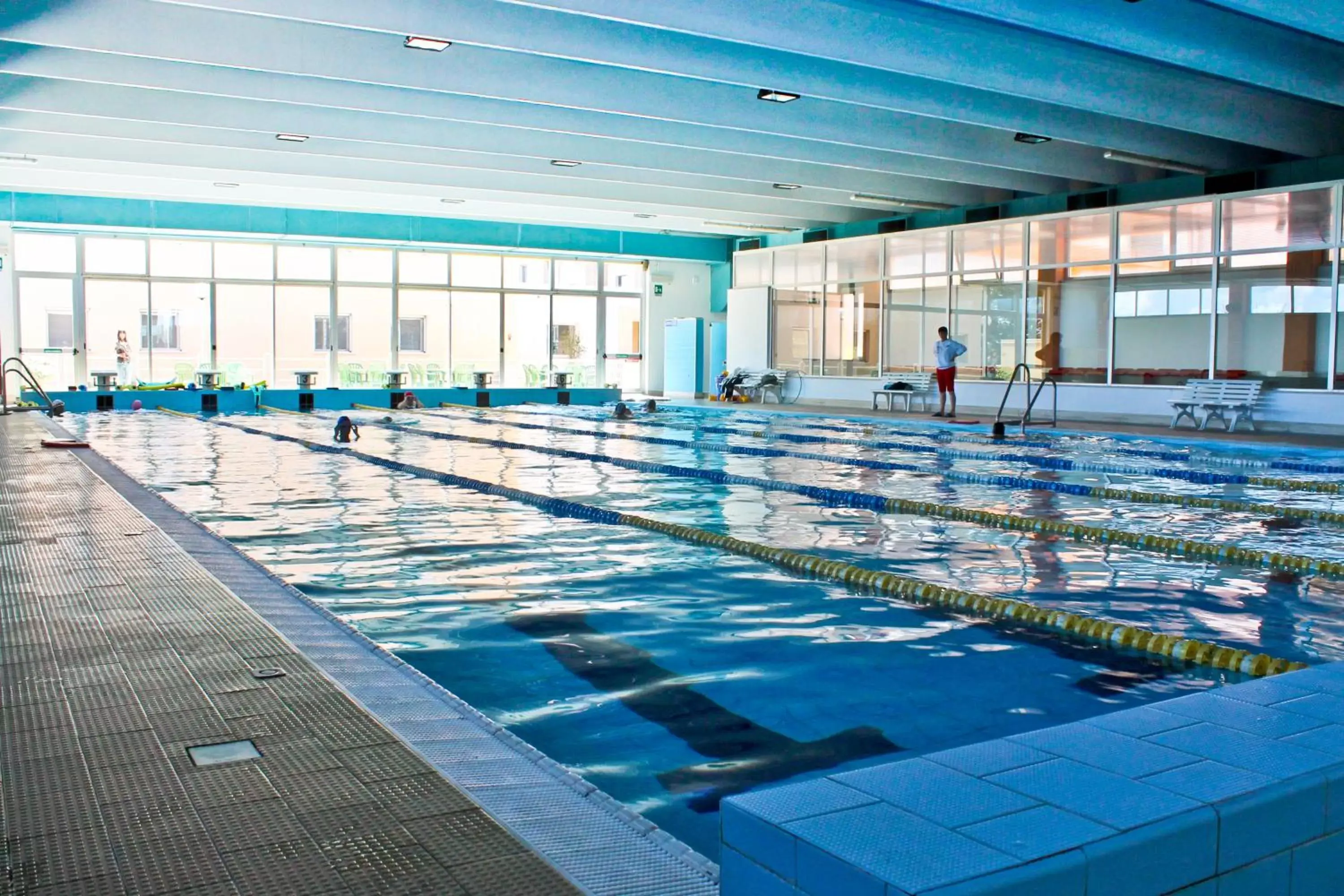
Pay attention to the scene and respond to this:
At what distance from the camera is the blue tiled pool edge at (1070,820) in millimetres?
1576

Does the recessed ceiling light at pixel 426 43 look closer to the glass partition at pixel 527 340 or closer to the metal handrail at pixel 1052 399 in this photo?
the metal handrail at pixel 1052 399

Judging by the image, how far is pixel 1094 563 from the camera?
5668 millimetres

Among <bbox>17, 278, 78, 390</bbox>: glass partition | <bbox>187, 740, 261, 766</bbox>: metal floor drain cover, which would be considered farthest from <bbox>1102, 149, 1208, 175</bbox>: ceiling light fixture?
<bbox>17, 278, 78, 390</bbox>: glass partition

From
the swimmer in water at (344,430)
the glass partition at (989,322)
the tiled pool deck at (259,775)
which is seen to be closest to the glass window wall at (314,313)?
the glass partition at (989,322)

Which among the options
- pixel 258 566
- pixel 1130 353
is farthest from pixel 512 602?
pixel 1130 353

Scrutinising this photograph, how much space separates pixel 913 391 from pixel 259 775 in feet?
55.9

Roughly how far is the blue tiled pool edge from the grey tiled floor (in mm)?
449

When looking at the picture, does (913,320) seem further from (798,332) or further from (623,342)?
(623,342)

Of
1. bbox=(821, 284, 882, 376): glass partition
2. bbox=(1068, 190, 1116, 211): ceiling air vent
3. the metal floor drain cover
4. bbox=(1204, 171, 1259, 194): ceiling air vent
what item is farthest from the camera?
bbox=(821, 284, 882, 376): glass partition

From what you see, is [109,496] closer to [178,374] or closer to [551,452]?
[551,452]

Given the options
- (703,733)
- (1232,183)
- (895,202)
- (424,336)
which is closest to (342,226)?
(424,336)

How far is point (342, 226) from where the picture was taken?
21.5m

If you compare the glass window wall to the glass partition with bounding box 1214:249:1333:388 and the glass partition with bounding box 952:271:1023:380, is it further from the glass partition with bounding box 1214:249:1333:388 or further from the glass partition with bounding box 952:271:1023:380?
the glass partition with bounding box 1214:249:1333:388

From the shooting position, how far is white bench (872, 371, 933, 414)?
18.5 metres
